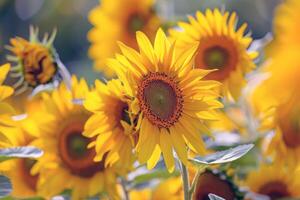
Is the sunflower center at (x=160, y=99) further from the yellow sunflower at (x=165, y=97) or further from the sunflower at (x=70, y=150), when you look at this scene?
the sunflower at (x=70, y=150)

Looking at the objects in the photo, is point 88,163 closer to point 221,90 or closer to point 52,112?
Answer: point 52,112

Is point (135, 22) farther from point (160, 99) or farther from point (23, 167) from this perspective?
point (160, 99)

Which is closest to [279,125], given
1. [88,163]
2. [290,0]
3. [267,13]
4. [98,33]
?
[88,163]

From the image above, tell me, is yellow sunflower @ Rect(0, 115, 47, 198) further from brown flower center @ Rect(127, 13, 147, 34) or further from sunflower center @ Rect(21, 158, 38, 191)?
brown flower center @ Rect(127, 13, 147, 34)

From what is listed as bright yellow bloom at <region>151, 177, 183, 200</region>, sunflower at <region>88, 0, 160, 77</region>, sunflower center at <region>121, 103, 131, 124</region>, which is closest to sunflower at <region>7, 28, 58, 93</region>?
sunflower center at <region>121, 103, 131, 124</region>

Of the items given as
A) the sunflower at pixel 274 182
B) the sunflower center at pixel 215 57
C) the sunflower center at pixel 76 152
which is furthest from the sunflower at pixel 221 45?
the sunflower center at pixel 76 152

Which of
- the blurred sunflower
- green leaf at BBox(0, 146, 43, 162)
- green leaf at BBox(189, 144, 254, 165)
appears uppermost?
the blurred sunflower

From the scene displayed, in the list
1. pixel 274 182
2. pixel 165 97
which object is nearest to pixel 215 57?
pixel 274 182
